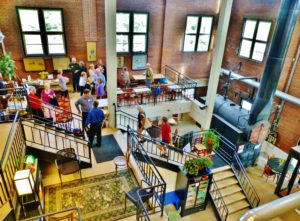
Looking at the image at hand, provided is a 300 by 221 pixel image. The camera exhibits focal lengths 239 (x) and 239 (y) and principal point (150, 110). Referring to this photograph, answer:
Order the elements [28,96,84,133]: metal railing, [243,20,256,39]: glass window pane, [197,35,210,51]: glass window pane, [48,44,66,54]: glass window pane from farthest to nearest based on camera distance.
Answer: [197,35,210,51]: glass window pane, [243,20,256,39]: glass window pane, [48,44,66,54]: glass window pane, [28,96,84,133]: metal railing

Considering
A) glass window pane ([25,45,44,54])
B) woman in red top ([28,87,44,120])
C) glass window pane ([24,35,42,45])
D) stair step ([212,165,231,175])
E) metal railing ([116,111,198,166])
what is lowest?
stair step ([212,165,231,175])

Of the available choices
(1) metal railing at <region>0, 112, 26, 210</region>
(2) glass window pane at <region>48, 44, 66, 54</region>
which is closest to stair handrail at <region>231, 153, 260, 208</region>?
(1) metal railing at <region>0, 112, 26, 210</region>

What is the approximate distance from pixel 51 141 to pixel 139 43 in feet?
24.5

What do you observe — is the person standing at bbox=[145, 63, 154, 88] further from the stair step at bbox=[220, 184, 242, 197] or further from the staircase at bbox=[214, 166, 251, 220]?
the stair step at bbox=[220, 184, 242, 197]

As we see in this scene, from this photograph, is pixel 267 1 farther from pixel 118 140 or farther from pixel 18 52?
pixel 18 52

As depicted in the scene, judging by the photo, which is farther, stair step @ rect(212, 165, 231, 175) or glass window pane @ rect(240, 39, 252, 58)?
glass window pane @ rect(240, 39, 252, 58)

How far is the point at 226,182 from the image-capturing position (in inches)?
352

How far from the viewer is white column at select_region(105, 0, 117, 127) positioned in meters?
7.26

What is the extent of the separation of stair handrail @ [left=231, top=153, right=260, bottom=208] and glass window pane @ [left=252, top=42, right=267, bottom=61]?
19.6 ft

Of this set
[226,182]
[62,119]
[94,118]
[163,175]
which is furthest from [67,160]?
[226,182]

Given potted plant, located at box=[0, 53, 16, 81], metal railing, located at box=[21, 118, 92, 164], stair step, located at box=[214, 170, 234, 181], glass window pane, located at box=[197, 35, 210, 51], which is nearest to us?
metal railing, located at box=[21, 118, 92, 164]

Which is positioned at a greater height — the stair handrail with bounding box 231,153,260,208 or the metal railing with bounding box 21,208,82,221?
the metal railing with bounding box 21,208,82,221

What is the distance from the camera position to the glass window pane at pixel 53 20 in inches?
396

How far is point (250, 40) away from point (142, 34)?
580cm
